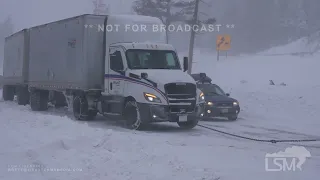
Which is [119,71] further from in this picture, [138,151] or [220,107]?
[138,151]

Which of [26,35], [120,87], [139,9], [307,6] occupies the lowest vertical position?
[120,87]

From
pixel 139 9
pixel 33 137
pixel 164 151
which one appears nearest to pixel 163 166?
pixel 164 151

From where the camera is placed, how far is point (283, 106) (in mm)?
23844

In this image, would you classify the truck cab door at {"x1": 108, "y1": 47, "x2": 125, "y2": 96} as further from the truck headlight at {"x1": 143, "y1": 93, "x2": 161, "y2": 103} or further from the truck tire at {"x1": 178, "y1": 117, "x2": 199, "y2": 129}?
the truck tire at {"x1": 178, "y1": 117, "x2": 199, "y2": 129}

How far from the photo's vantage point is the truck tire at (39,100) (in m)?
22.5

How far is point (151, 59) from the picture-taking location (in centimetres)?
1561

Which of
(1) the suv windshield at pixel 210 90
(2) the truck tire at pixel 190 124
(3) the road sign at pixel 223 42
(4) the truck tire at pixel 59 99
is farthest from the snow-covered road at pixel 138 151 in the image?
(3) the road sign at pixel 223 42

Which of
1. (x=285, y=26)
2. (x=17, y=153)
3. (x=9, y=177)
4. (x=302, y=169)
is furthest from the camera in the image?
(x=285, y=26)

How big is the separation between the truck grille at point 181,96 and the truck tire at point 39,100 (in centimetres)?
981

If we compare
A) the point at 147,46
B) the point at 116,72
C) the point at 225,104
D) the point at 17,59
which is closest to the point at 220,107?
the point at 225,104

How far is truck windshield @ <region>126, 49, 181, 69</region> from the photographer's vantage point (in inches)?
607

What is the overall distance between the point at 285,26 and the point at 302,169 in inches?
2793

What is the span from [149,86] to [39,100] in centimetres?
961

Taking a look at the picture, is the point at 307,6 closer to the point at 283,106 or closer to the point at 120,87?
the point at 283,106
